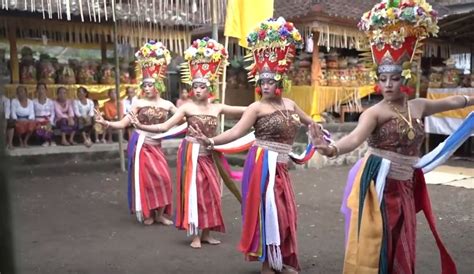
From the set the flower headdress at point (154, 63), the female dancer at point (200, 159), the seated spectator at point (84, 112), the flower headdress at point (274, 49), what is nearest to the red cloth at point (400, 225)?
the flower headdress at point (274, 49)

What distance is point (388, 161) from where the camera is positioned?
343cm

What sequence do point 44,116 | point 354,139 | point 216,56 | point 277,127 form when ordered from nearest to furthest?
point 354,139
point 277,127
point 216,56
point 44,116

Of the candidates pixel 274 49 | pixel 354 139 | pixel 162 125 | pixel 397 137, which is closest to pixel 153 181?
pixel 162 125

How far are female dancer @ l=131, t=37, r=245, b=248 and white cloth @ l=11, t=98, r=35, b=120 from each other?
572 cm

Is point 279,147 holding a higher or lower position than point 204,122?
lower

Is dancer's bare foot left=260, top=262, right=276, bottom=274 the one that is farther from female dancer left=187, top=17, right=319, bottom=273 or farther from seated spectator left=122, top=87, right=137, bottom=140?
seated spectator left=122, top=87, right=137, bottom=140

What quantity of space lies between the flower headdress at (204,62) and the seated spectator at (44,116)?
5.92 meters

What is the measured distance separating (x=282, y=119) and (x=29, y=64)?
8490 millimetres

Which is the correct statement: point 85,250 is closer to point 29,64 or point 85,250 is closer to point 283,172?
point 283,172

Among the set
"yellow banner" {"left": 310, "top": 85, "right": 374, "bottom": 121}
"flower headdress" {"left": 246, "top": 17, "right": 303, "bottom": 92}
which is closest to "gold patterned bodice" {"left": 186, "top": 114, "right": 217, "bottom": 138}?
"flower headdress" {"left": 246, "top": 17, "right": 303, "bottom": 92}

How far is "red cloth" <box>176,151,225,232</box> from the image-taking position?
5219 millimetres

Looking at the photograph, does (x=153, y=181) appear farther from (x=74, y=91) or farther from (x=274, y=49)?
(x=74, y=91)

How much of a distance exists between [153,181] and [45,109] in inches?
204

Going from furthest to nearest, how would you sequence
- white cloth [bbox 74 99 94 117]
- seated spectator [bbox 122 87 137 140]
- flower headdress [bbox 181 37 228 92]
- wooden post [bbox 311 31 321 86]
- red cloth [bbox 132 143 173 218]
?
seated spectator [bbox 122 87 137 140] < white cloth [bbox 74 99 94 117] < wooden post [bbox 311 31 321 86] < red cloth [bbox 132 143 173 218] < flower headdress [bbox 181 37 228 92]
